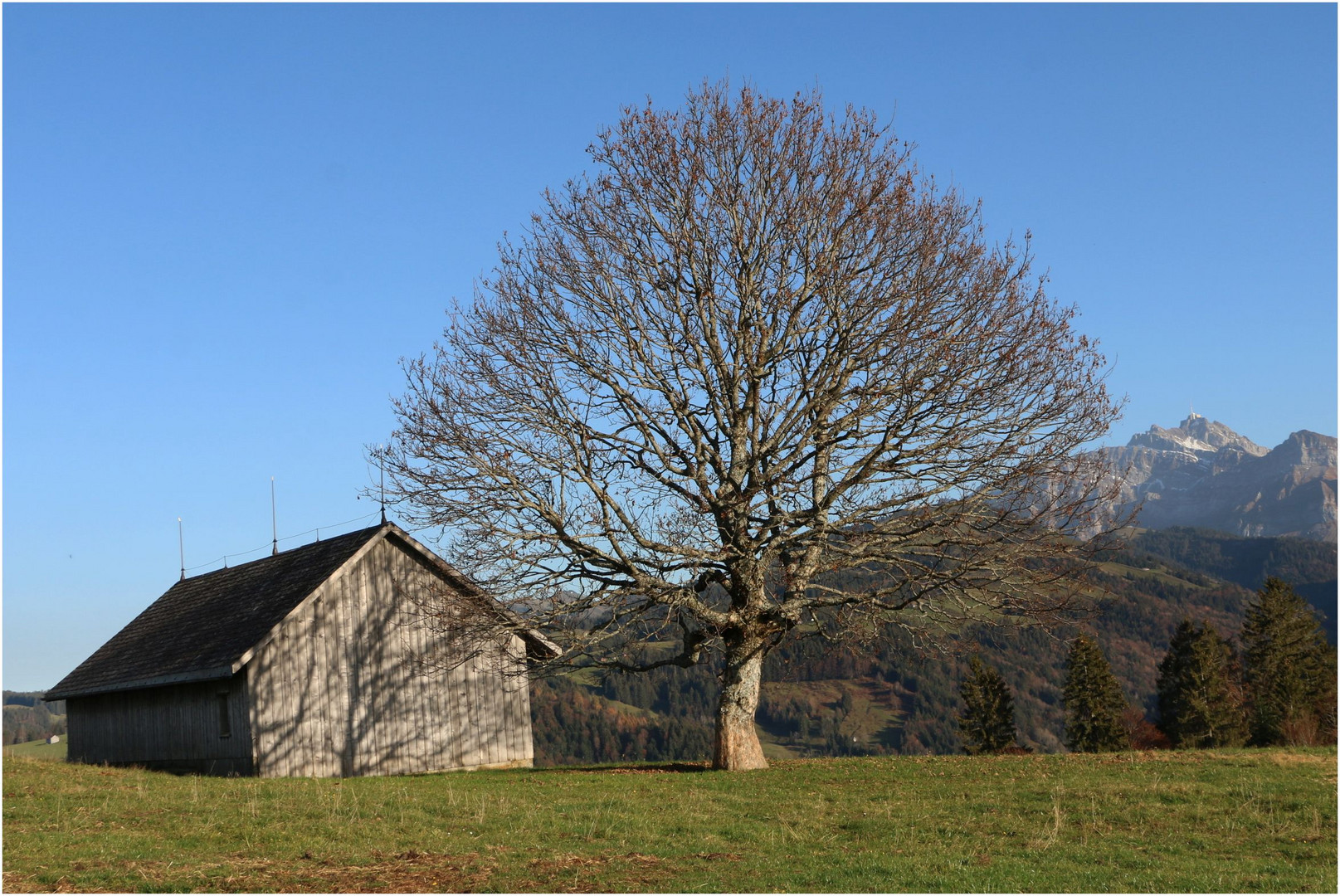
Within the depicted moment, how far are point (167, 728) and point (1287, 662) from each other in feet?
226

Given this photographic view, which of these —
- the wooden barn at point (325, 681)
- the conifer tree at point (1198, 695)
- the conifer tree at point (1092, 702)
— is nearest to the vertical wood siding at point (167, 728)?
the wooden barn at point (325, 681)

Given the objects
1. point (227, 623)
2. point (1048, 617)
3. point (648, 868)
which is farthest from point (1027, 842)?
point (227, 623)

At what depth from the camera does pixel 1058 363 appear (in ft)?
75.9

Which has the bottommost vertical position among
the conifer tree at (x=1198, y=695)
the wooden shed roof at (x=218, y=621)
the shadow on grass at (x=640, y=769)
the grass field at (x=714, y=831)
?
the conifer tree at (x=1198, y=695)

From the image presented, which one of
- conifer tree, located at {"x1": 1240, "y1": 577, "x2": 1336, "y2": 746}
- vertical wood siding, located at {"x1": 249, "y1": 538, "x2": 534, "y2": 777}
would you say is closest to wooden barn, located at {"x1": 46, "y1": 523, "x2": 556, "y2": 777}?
vertical wood siding, located at {"x1": 249, "y1": 538, "x2": 534, "y2": 777}

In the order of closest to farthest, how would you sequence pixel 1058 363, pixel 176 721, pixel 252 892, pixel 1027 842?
pixel 252 892 < pixel 1027 842 < pixel 1058 363 < pixel 176 721

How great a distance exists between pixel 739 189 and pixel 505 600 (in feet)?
32.9

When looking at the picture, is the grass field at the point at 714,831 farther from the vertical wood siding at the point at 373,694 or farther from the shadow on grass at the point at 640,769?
the vertical wood siding at the point at 373,694

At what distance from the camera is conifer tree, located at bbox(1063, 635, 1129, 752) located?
73375 millimetres

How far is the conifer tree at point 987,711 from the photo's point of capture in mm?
74438

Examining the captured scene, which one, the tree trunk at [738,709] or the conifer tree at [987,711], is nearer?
the tree trunk at [738,709]

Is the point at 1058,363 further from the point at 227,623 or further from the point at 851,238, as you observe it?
the point at 227,623

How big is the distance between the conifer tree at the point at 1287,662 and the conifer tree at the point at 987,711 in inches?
582

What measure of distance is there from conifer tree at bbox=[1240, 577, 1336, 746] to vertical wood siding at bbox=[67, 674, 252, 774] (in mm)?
60718
